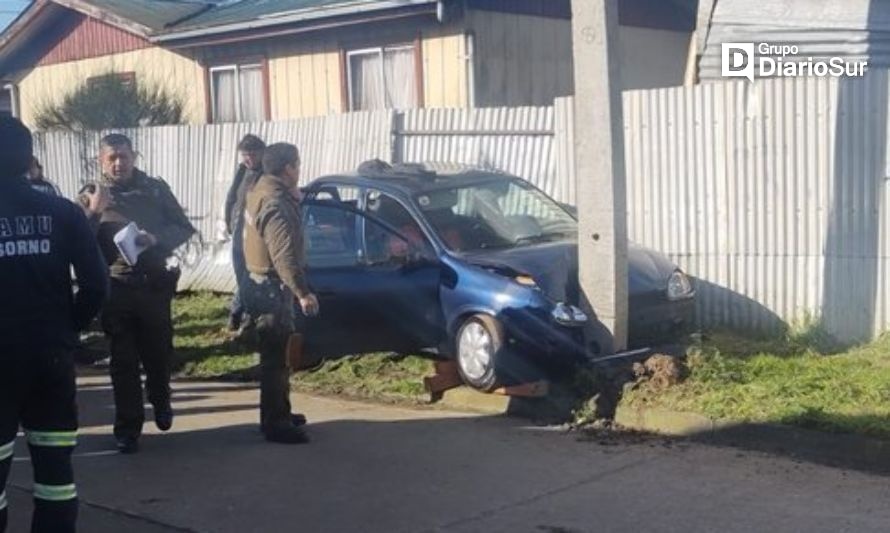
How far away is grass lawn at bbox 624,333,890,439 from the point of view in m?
7.94

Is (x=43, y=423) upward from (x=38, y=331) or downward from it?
downward

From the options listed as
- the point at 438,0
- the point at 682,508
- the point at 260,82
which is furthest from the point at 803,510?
the point at 260,82

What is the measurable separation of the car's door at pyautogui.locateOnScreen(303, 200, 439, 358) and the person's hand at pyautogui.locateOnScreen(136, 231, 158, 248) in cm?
201

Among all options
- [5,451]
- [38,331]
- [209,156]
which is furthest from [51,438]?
[209,156]

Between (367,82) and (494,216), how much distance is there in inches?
284

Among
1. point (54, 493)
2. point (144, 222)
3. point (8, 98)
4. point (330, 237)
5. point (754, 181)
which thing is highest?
point (8, 98)

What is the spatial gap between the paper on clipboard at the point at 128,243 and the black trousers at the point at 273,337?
0.76 meters

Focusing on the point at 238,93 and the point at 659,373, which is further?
the point at 238,93

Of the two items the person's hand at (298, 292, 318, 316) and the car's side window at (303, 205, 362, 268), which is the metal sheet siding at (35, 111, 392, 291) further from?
the person's hand at (298, 292, 318, 316)

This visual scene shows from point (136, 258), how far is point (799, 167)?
17.5ft

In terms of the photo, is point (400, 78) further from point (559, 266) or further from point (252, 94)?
point (559, 266)

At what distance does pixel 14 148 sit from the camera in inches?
222

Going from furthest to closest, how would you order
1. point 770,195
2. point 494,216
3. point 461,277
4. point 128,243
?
point 770,195 < point 494,216 < point 461,277 < point 128,243

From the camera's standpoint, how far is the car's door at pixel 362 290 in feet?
32.5
